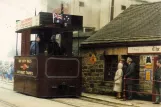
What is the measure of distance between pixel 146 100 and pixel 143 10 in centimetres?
488

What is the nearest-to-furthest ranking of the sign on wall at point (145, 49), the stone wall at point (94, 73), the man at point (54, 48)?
1. the sign on wall at point (145, 49)
2. the man at point (54, 48)
3. the stone wall at point (94, 73)

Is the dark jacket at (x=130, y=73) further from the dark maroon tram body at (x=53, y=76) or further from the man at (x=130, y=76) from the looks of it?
the dark maroon tram body at (x=53, y=76)

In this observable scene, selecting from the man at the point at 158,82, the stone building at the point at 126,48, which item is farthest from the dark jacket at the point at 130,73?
the man at the point at 158,82

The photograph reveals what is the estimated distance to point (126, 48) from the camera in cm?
1510

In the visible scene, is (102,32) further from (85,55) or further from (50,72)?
(50,72)

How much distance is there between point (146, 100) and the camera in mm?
14148

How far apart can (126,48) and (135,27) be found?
Answer: 135cm

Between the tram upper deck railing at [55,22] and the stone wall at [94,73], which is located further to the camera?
the stone wall at [94,73]

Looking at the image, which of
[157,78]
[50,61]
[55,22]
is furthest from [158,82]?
[55,22]

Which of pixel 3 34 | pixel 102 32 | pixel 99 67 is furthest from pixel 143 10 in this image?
pixel 3 34

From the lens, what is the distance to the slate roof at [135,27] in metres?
14.7

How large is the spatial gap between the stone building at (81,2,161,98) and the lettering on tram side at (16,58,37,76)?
117 inches

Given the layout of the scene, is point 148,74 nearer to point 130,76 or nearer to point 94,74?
point 130,76

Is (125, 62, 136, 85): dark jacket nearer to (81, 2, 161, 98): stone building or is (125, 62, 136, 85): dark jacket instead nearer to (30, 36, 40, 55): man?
(81, 2, 161, 98): stone building
